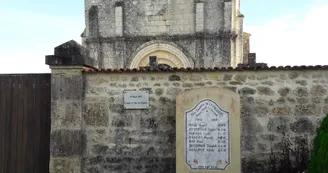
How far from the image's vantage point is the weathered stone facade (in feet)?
22.8

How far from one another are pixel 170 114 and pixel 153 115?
0.29 m

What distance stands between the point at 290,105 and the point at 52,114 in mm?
3983

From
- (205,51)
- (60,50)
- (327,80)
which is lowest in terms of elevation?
(327,80)

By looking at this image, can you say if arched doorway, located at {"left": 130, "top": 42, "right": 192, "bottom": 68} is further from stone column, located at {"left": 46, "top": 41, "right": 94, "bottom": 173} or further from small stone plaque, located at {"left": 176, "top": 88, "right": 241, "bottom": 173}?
small stone plaque, located at {"left": 176, "top": 88, "right": 241, "bottom": 173}

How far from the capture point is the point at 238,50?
1869cm

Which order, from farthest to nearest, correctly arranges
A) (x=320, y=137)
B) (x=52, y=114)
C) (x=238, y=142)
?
(x=52, y=114), (x=238, y=142), (x=320, y=137)

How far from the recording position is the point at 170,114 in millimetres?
7188

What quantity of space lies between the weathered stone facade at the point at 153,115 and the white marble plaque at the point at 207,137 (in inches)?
13.2

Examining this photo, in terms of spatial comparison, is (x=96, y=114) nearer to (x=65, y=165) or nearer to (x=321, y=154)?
(x=65, y=165)

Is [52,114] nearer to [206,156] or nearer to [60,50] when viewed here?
[60,50]

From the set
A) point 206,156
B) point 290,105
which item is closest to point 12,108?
point 206,156

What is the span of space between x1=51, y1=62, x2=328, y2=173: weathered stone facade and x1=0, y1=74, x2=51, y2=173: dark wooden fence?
1.31 ft

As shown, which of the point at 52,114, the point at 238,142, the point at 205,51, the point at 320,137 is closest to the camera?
the point at 320,137

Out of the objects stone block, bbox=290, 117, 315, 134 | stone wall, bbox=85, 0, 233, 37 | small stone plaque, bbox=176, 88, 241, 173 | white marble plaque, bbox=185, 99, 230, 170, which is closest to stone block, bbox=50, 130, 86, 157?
small stone plaque, bbox=176, 88, 241, 173
